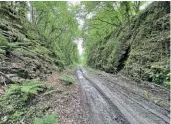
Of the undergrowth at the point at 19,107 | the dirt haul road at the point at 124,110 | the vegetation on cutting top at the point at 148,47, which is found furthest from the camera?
the vegetation on cutting top at the point at 148,47

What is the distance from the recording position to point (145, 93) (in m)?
6.67

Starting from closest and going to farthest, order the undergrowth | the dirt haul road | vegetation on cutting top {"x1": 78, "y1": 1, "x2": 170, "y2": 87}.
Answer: the undergrowth → the dirt haul road → vegetation on cutting top {"x1": 78, "y1": 1, "x2": 170, "y2": 87}

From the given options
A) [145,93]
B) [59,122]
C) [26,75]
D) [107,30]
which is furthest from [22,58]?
[107,30]

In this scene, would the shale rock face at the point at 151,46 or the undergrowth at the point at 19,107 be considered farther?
the shale rock face at the point at 151,46

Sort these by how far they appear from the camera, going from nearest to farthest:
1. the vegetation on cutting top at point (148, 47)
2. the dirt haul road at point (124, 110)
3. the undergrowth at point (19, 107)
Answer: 1. the undergrowth at point (19, 107)
2. the dirt haul road at point (124, 110)
3. the vegetation on cutting top at point (148, 47)

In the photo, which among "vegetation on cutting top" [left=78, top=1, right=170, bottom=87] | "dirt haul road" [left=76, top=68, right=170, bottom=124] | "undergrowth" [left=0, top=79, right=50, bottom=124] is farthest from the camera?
"vegetation on cutting top" [left=78, top=1, right=170, bottom=87]

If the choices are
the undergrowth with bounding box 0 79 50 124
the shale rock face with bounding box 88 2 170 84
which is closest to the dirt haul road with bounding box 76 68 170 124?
the undergrowth with bounding box 0 79 50 124

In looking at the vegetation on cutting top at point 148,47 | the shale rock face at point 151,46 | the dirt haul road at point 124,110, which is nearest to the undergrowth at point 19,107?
the dirt haul road at point 124,110

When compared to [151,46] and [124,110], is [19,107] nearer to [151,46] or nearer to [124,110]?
[124,110]

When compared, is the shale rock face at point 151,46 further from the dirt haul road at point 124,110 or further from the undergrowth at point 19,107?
the undergrowth at point 19,107

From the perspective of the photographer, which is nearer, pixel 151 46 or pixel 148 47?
pixel 151 46

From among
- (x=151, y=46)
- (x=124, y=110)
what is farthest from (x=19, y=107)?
(x=151, y=46)

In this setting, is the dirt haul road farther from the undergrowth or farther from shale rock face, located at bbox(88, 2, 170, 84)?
shale rock face, located at bbox(88, 2, 170, 84)

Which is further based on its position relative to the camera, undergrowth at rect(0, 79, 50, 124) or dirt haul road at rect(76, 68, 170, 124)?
dirt haul road at rect(76, 68, 170, 124)
